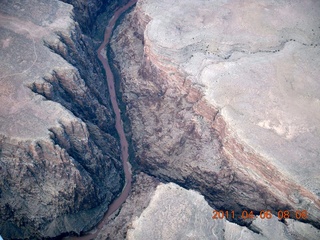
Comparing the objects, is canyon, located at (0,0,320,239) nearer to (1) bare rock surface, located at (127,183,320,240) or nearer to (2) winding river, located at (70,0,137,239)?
(1) bare rock surface, located at (127,183,320,240)

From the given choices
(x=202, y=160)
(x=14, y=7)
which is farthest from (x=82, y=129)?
(x=14, y=7)

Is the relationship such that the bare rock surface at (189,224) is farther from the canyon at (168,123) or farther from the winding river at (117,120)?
Result: the winding river at (117,120)

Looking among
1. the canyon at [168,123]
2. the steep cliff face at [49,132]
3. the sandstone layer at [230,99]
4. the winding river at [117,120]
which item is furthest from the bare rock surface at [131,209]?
the steep cliff face at [49,132]

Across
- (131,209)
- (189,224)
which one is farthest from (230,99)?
(131,209)

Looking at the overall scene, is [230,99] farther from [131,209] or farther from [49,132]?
[49,132]

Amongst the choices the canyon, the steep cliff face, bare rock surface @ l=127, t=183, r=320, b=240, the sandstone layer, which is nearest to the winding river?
the canyon
